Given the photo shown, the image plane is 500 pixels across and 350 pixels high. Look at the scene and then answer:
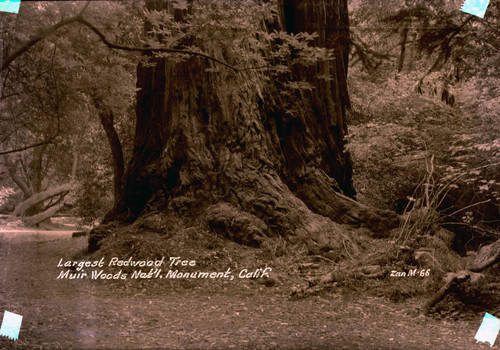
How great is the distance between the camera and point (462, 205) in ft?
28.6

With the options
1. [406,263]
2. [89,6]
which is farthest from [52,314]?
[406,263]

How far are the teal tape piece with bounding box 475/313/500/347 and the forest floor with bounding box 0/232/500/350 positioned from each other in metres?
0.09

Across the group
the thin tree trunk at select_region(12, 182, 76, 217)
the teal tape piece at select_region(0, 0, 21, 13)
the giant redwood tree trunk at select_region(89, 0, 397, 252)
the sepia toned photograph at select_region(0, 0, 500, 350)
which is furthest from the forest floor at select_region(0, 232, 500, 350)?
the thin tree trunk at select_region(12, 182, 76, 217)

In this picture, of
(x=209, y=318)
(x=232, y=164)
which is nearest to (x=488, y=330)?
(x=209, y=318)

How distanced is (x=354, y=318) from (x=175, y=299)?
2136 mm

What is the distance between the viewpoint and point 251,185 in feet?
23.7

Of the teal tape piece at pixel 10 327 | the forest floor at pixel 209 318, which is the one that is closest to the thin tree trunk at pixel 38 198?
the forest floor at pixel 209 318

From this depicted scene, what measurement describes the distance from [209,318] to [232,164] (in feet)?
10.8

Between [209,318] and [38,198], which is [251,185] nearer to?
[209,318]

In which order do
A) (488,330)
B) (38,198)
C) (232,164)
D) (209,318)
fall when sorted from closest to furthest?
(488,330)
(209,318)
(232,164)
(38,198)

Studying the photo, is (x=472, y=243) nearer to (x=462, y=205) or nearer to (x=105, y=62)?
(x=462, y=205)

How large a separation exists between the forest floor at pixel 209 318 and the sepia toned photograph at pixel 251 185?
0.10 feet

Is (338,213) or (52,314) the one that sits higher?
(338,213)

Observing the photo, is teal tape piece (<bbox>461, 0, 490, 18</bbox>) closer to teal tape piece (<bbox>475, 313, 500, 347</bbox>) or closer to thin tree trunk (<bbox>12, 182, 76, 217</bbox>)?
teal tape piece (<bbox>475, 313, 500, 347</bbox>)
